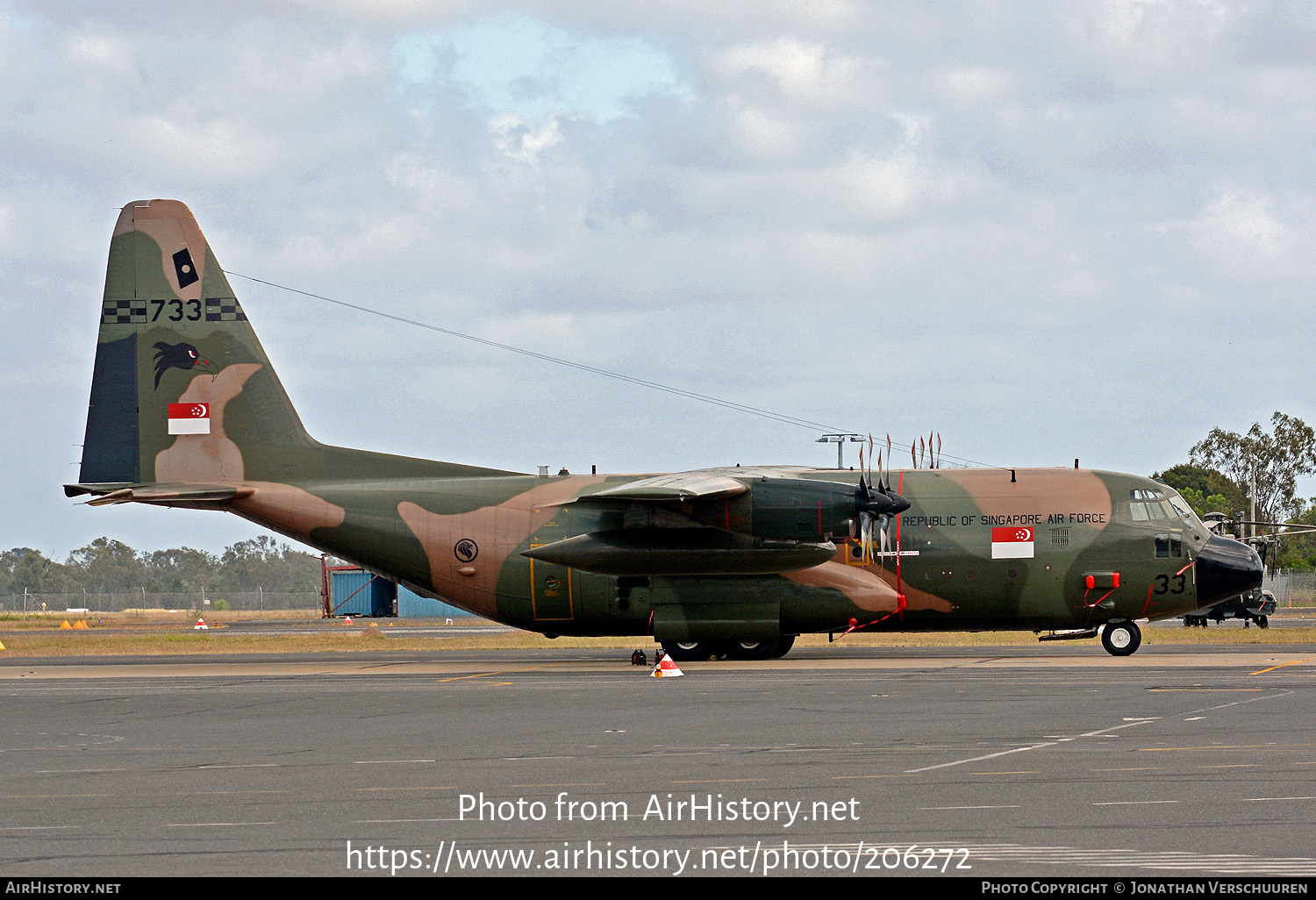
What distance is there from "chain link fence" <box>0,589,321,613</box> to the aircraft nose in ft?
244

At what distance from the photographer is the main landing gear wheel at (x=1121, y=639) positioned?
31312 millimetres

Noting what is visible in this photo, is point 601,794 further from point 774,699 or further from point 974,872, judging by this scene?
point 774,699

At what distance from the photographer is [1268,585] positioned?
78.7 metres

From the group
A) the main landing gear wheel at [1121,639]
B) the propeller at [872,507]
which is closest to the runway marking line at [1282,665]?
the main landing gear wheel at [1121,639]

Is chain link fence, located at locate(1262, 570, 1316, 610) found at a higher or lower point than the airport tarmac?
lower

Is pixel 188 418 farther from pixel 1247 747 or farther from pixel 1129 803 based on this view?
pixel 1129 803

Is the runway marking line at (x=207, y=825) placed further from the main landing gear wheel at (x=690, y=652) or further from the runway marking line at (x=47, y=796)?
the main landing gear wheel at (x=690, y=652)

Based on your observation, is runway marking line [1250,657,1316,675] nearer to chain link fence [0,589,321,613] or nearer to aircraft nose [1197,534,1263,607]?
aircraft nose [1197,534,1263,607]

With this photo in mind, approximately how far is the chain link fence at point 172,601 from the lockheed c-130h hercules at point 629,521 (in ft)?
196

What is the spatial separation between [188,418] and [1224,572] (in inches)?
1048

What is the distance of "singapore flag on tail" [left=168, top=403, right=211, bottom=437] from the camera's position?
→ 33344 millimetres

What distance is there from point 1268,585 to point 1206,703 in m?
66.3

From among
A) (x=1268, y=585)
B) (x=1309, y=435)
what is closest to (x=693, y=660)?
(x=1268, y=585)

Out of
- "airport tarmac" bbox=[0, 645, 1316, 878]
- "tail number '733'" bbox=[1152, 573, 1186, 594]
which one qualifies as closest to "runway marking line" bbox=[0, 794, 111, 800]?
"airport tarmac" bbox=[0, 645, 1316, 878]
